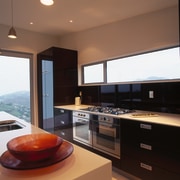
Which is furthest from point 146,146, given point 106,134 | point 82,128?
point 82,128

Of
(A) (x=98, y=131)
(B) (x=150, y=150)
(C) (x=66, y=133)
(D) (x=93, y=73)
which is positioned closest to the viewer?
(B) (x=150, y=150)

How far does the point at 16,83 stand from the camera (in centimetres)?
388

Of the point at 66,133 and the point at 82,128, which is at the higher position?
the point at 82,128

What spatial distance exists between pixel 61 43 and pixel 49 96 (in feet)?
5.12

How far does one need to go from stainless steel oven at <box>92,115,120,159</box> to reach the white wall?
1.31 metres

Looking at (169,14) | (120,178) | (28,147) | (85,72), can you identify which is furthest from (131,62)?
(28,147)

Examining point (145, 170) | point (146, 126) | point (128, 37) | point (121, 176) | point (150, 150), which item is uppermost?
point (128, 37)

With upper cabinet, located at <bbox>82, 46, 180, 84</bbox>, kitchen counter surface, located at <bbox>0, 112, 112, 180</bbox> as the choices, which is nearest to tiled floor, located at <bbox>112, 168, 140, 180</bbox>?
upper cabinet, located at <bbox>82, 46, 180, 84</bbox>

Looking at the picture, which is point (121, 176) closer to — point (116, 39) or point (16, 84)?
point (116, 39)

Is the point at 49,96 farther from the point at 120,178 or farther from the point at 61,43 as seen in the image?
the point at 120,178

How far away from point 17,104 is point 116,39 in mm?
2738

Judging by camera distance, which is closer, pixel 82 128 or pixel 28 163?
pixel 28 163

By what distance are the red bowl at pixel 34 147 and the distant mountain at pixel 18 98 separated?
3.22m

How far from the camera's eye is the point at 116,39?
3.12 meters
